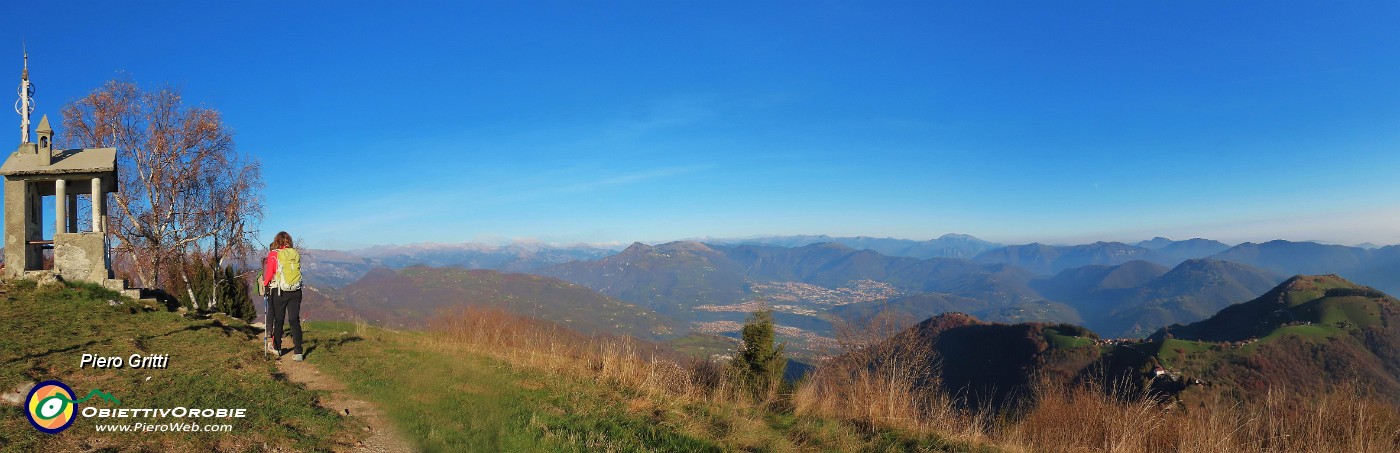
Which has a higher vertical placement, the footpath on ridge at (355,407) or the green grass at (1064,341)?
the footpath on ridge at (355,407)

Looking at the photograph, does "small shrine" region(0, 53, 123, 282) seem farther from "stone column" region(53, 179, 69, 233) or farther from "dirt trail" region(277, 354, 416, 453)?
"dirt trail" region(277, 354, 416, 453)

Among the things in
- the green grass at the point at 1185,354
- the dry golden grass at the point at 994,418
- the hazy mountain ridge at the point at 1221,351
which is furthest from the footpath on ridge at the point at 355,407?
the green grass at the point at 1185,354

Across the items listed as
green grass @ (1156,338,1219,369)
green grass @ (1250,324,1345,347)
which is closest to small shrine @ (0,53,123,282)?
green grass @ (1156,338,1219,369)

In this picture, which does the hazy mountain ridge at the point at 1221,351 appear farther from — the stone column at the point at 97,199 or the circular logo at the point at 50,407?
the circular logo at the point at 50,407

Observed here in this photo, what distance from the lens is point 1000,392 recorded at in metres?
97.9

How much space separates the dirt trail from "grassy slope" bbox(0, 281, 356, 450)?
0.26 metres

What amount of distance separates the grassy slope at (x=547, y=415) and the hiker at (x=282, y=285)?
682 mm

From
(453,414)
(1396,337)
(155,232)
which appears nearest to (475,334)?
(453,414)

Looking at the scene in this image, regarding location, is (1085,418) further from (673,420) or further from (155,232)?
(155,232)

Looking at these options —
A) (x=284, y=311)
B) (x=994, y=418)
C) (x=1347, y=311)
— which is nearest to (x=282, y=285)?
(x=284, y=311)

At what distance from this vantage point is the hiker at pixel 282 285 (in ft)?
35.4

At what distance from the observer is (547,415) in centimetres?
805

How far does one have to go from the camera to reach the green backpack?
10.8 m

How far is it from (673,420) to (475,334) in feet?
29.1
